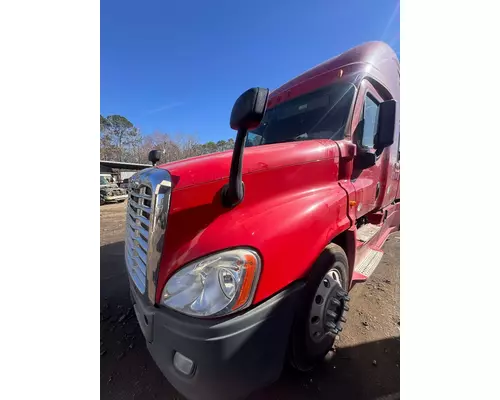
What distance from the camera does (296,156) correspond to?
1726mm

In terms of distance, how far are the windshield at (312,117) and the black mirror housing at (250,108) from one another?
133cm

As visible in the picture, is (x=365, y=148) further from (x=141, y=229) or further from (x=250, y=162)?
(x=141, y=229)

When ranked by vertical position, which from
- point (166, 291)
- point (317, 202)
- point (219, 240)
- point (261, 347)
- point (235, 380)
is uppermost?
point (317, 202)

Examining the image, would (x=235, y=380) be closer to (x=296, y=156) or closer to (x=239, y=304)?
(x=239, y=304)

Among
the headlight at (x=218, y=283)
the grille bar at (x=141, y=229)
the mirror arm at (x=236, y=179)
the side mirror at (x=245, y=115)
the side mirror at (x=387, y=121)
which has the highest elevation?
the side mirror at (x=387, y=121)

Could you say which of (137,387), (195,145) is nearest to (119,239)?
(137,387)

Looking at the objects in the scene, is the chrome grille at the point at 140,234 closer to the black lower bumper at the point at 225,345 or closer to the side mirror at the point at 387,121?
the black lower bumper at the point at 225,345

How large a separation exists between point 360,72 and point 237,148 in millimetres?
2146

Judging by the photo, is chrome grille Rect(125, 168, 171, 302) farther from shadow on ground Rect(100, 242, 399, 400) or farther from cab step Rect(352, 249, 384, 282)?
cab step Rect(352, 249, 384, 282)

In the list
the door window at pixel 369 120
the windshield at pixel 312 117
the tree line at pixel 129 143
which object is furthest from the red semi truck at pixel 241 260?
the tree line at pixel 129 143

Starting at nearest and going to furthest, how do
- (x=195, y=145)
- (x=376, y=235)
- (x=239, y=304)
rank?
(x=239, y=304), (x=376, y=235), (x=195, y=145)

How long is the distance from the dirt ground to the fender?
3.28ft

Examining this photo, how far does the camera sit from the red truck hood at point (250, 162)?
1.38 metres

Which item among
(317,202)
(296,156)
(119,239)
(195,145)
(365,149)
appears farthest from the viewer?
(195,145)
